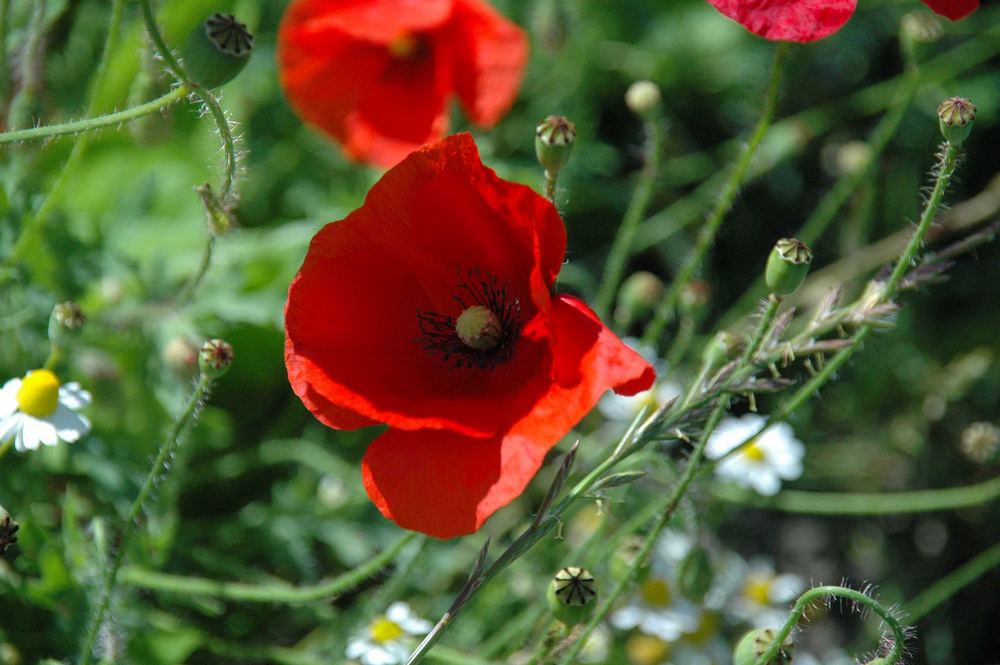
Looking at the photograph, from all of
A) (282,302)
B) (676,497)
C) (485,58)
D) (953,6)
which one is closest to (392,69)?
(485,58)

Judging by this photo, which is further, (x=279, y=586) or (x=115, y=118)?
(x=279, y=586)

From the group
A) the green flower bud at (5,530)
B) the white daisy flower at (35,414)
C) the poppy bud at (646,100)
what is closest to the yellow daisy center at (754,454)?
the poppy bud at (646,100)

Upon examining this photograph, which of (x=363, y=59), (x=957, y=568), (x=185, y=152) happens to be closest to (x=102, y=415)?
(x=185, y=152)

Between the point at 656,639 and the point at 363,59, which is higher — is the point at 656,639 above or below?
below

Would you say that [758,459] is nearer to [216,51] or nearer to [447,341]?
[447,341]

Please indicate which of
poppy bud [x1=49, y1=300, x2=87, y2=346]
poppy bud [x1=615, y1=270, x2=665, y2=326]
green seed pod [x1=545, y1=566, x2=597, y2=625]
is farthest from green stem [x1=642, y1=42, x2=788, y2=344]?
poppy bud [x1=49, y1=300, x2=87, y2=346]

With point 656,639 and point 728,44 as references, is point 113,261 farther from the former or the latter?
point 728,44

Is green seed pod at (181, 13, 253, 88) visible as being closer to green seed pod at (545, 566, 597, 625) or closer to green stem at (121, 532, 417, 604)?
green stem at (121, 532, 417, 604)
